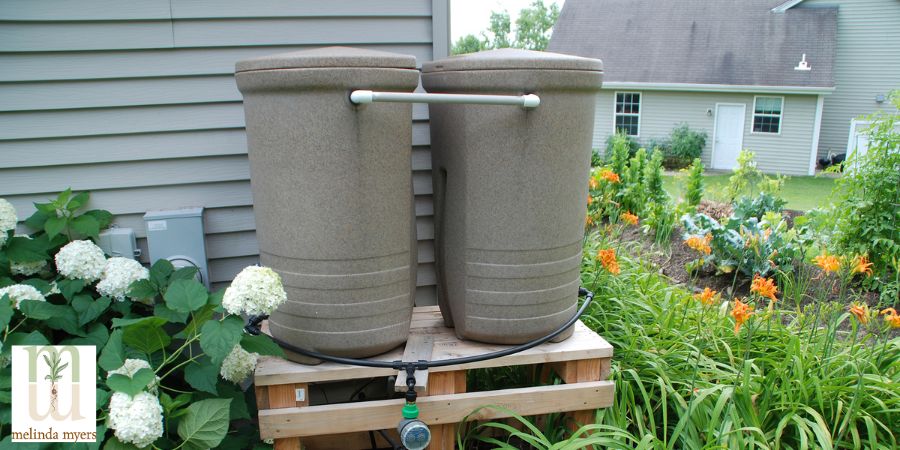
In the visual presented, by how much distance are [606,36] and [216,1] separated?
13332mm

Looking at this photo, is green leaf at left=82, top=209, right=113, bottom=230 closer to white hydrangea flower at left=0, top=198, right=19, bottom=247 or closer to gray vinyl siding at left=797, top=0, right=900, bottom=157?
white hydrangea flower at left=0, top=198, right=19, bottom=247

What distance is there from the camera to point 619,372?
184 centimetres

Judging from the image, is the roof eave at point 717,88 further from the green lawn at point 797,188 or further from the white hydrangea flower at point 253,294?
the white hydrangea flower at point 253,294

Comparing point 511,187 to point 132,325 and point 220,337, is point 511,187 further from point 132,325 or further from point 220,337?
point 132,325

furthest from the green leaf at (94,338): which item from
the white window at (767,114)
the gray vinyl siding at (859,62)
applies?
the gray vinyl siding at (859,62)

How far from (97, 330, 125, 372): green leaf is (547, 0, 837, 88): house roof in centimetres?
1290

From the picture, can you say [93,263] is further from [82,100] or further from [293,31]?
[293,31]

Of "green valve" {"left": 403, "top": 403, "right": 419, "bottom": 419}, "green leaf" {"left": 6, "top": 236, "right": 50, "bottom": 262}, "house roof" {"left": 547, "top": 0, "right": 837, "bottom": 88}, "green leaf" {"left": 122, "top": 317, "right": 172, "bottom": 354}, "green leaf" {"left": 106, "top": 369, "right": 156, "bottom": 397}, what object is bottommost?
"green valve" {"left": 403, "top": 403, "right": 419, "bottom": 419}

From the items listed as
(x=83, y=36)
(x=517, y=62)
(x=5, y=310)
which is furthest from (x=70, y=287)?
(x=517, y=62)

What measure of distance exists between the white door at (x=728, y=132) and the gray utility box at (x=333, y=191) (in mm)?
12807

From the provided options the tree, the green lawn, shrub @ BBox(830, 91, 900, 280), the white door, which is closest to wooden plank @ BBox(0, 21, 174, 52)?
shrub @ BBox(830, 91, 900, 280)

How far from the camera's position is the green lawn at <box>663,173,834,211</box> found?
8312 millimetres

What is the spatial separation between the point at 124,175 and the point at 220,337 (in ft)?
3.18

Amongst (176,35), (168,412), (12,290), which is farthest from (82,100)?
(168,412)
